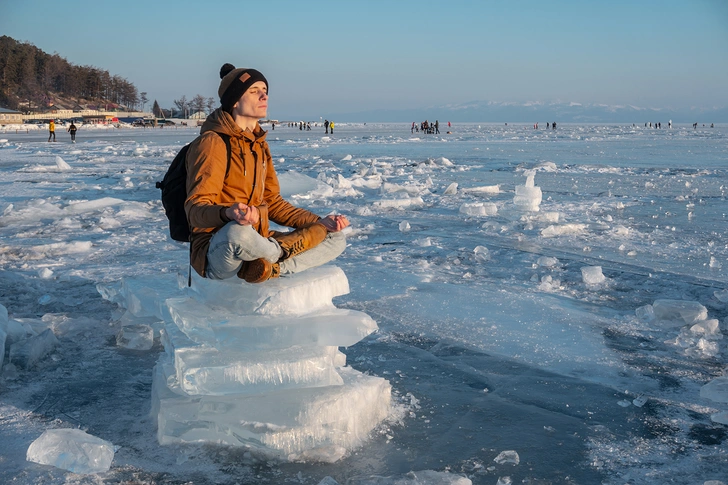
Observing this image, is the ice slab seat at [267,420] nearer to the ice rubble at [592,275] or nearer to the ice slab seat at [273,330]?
the ice slab seat at [273,330]

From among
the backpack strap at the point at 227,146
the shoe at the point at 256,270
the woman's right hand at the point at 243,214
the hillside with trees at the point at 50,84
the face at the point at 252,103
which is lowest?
the shoe at the point at 256,270

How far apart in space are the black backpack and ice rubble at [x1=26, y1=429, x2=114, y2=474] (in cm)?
99

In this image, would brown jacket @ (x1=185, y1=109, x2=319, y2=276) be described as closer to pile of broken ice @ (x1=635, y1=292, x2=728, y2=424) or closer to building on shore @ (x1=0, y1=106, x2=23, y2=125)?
pile of broken ice @ (x1=635, y1=292, x2=728, y2=424)

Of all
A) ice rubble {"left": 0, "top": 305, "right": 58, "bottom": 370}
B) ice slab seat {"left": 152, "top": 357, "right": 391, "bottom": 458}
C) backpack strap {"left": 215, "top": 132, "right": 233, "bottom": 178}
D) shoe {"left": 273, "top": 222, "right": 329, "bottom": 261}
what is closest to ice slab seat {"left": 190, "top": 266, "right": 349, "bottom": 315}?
shoe {"left": 273, "top": 222, "right": 329, "bottom": 261}

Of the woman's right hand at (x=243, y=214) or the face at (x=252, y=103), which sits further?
the face at (x=252, y=103)

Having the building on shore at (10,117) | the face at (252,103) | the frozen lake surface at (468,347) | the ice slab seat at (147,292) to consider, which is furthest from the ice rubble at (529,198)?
the building on shore at (10,117)

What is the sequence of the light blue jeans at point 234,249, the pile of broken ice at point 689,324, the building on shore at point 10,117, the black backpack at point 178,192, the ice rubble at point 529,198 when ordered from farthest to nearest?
the building on shore at point 10,117 → the ice rubble at point 529,198 → the pile of broken ice at point 689,324 → the black backpack at point 178,192 → the light blue jeans at point 234,249

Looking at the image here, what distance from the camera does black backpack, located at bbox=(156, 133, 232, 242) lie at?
306 centimetres

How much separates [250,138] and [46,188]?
39.6 ft

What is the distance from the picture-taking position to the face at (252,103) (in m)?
3.13

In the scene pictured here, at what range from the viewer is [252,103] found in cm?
314

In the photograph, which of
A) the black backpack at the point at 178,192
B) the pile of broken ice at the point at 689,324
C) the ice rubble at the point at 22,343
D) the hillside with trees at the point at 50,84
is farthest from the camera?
the hillside with trees at the point at 50,84

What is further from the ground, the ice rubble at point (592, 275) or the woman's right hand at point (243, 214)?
the woman's right hand at point (243, 214)

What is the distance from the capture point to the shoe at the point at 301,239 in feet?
10.3
